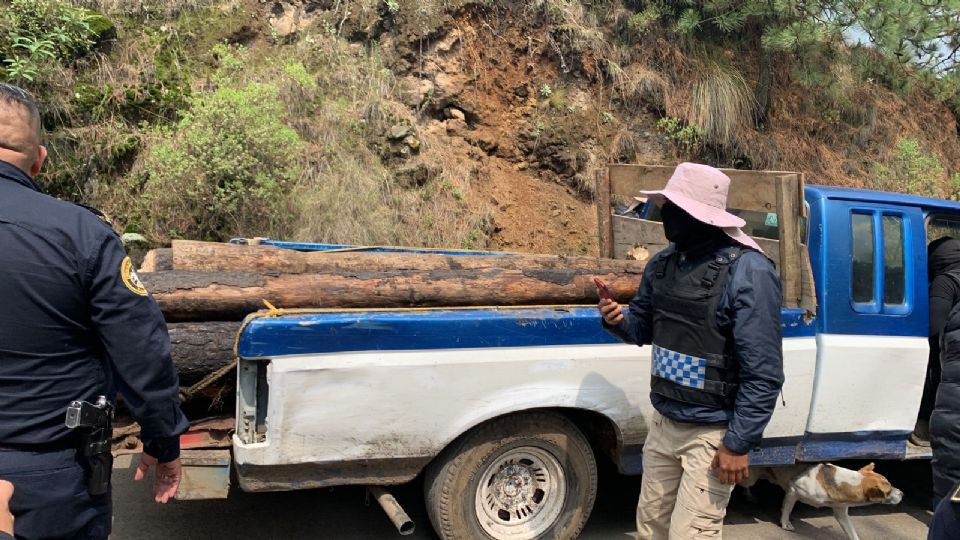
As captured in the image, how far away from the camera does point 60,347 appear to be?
1.98 m

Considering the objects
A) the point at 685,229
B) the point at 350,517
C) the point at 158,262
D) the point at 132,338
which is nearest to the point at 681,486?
A: the point at 685,229

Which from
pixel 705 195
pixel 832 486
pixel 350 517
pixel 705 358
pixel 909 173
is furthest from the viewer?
pixel 909 173

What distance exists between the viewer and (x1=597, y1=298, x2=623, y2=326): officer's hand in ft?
10.3

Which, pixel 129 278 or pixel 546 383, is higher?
pixel 129 278

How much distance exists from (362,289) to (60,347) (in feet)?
5.04

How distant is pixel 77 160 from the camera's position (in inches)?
287

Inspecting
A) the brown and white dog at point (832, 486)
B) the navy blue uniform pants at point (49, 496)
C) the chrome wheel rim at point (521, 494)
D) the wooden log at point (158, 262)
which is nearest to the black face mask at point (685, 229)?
the chrome wheel rim at point (521, 494)

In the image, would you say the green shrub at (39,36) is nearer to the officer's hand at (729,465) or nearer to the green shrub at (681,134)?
the officer's hand at (729,465)

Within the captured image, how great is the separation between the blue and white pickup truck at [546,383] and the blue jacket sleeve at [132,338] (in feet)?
2.16

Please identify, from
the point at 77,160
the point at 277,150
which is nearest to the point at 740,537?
the point at 277,150

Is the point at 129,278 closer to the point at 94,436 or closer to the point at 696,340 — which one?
the point at 94,436

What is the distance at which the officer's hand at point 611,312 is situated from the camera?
10.3ft

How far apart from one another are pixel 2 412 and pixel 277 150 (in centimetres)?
551

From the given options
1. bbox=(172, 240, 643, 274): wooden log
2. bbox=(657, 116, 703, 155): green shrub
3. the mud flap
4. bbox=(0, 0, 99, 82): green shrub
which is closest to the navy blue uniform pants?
the mud flap
